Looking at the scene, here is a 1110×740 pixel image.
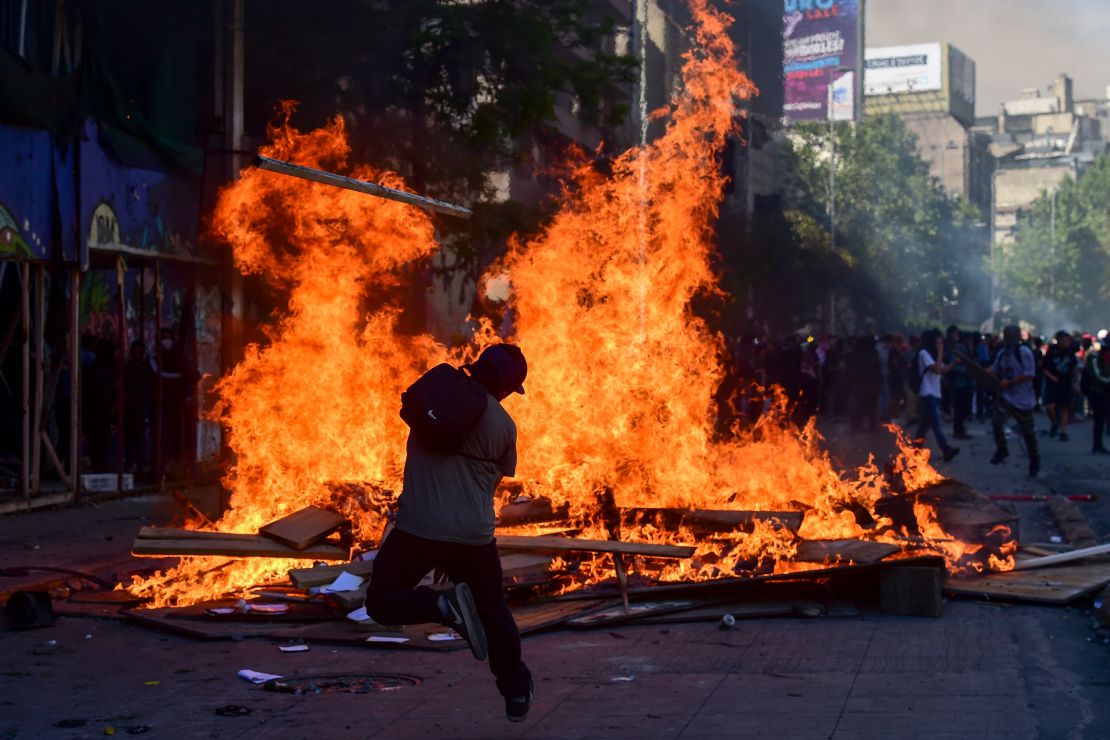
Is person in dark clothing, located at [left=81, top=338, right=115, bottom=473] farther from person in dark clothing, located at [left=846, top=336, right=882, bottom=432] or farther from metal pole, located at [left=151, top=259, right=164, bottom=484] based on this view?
person in dark clothing, located at [left=846, top=336, right=882, bottom=432]

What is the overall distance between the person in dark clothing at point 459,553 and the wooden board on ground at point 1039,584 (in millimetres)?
4155

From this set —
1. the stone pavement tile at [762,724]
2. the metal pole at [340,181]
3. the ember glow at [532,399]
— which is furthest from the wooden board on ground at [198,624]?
the metal pole at [340,181]

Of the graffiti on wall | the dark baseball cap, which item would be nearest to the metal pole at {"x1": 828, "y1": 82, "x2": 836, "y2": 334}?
the graffiti on wall

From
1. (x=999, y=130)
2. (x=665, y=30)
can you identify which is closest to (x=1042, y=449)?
(x=665, y=30)

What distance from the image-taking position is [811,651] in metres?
7.09

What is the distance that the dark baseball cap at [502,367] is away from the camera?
5621mm

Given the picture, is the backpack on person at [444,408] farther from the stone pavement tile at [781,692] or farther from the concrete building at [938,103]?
the concrete building at [938,103]

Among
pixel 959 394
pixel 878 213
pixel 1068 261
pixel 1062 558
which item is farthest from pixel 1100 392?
pixel 1068 261

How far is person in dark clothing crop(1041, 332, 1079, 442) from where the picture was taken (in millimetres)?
22969

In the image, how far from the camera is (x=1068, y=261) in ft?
299

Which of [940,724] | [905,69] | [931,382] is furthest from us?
[905,69]

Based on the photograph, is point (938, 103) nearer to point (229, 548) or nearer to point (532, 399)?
point (532, 399)

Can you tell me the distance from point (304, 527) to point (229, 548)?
523 millimetres

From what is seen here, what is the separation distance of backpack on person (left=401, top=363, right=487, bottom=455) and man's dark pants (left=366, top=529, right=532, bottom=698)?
0.42 meters
